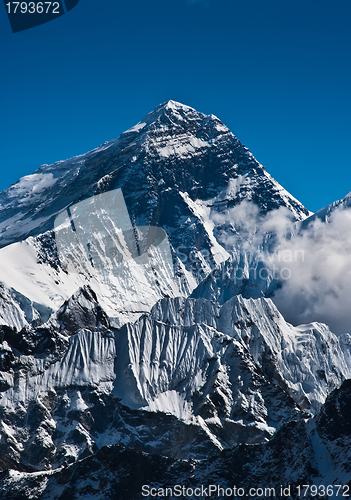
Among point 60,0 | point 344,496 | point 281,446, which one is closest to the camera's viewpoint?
point 344,496

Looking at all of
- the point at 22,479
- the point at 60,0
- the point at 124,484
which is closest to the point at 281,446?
the point at 124,484

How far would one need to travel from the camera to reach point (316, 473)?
152 metres

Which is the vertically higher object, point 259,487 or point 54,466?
point 54,466

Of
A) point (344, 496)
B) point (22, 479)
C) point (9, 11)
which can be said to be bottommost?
point (344, 496)

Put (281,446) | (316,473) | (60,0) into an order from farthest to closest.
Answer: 1. (60,0)
2. (281,446)
3. (316,473)

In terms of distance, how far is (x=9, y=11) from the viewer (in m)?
170

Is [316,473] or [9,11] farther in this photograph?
[9,11]

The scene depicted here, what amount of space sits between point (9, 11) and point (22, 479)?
103 meters

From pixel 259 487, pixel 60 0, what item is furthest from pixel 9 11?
pixel 259 487

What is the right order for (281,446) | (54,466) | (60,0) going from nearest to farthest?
(281,446) < (60,0) < (54,466)

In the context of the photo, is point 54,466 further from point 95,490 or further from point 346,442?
point 346,442

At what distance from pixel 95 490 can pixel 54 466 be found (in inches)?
1489

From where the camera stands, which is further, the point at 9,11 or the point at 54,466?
the point at 54,466

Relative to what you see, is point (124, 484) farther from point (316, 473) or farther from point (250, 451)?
point (316, 473)
